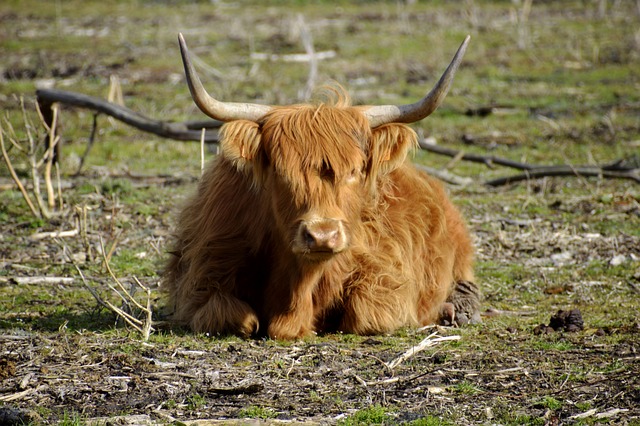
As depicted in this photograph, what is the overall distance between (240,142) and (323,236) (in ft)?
2.72

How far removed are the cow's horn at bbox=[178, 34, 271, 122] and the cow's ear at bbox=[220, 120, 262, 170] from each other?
5.8 inches

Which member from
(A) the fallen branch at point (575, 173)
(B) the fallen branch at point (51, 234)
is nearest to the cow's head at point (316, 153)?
(B) the fallen branch at point (51, 234)

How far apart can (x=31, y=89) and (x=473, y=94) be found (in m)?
7.35

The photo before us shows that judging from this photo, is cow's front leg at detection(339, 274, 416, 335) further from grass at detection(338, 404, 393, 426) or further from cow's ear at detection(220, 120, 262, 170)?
grass at detection(338, 404, 393, 426)

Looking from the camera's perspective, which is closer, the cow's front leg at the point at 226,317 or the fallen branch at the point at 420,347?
the fallen branch at the point at 420,347

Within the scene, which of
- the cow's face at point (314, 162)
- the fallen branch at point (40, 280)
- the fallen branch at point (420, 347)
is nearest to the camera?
the fallen branch at point (420, 347)

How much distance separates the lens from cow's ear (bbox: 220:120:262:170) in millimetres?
5164

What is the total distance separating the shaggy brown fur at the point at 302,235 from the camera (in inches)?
200

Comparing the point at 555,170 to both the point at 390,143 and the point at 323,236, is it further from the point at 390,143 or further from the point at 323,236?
the point at 323,236

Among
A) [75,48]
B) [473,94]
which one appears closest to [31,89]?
[75,48]

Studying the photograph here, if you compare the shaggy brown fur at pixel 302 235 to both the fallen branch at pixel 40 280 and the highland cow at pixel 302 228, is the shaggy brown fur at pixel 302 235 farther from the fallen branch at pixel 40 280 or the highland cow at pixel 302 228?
the fallen branch at pixel 40 280

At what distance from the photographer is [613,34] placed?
2105 cm

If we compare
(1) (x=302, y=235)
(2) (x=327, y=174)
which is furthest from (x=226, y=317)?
(2) (x=327, y=174)

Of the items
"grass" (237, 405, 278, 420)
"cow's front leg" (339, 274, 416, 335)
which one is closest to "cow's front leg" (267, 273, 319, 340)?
"cow's front leg" (339, 274, 416, 335)
